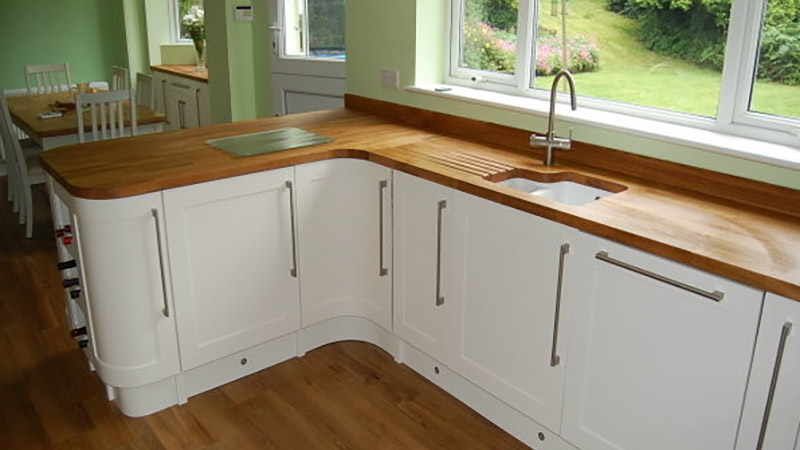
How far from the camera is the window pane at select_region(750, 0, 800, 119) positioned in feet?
6.56

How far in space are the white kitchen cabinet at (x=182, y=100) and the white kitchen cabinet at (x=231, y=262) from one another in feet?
10.2

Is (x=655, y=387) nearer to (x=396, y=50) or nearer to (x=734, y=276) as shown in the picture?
(x=734, y=276)

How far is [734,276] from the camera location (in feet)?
5.13

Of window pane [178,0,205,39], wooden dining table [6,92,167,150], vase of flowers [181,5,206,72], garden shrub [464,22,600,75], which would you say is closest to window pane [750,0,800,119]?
garden shrub [464,22,600,75]

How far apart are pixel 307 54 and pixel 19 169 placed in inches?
75.4

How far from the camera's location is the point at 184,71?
5.91 metres

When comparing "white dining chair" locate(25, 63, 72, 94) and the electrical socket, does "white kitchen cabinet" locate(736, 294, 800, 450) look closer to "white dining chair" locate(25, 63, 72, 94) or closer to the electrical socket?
the electrical socket

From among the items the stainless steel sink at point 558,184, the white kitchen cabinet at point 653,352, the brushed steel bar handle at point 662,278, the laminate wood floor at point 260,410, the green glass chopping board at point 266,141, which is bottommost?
the laminate wood floor at point 260,410

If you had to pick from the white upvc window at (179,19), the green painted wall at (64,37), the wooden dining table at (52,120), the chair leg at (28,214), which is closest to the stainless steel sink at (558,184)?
the wooden dining table at (52,120)

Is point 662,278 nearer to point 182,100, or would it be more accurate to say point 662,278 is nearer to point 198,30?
point 182,100

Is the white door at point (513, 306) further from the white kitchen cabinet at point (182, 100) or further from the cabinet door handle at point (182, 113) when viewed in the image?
the cabinet door handle at point (182, 113)

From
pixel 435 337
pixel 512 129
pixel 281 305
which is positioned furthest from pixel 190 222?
pixel 512 129

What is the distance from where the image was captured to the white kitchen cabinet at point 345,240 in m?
2.62

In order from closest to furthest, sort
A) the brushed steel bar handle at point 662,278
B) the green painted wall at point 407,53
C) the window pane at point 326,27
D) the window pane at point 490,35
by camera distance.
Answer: the brushed steel bar handle at point 662,278 → the green painted wall at point 407,53 → the window pane at point 490,35 → the window pane at point 326,27
